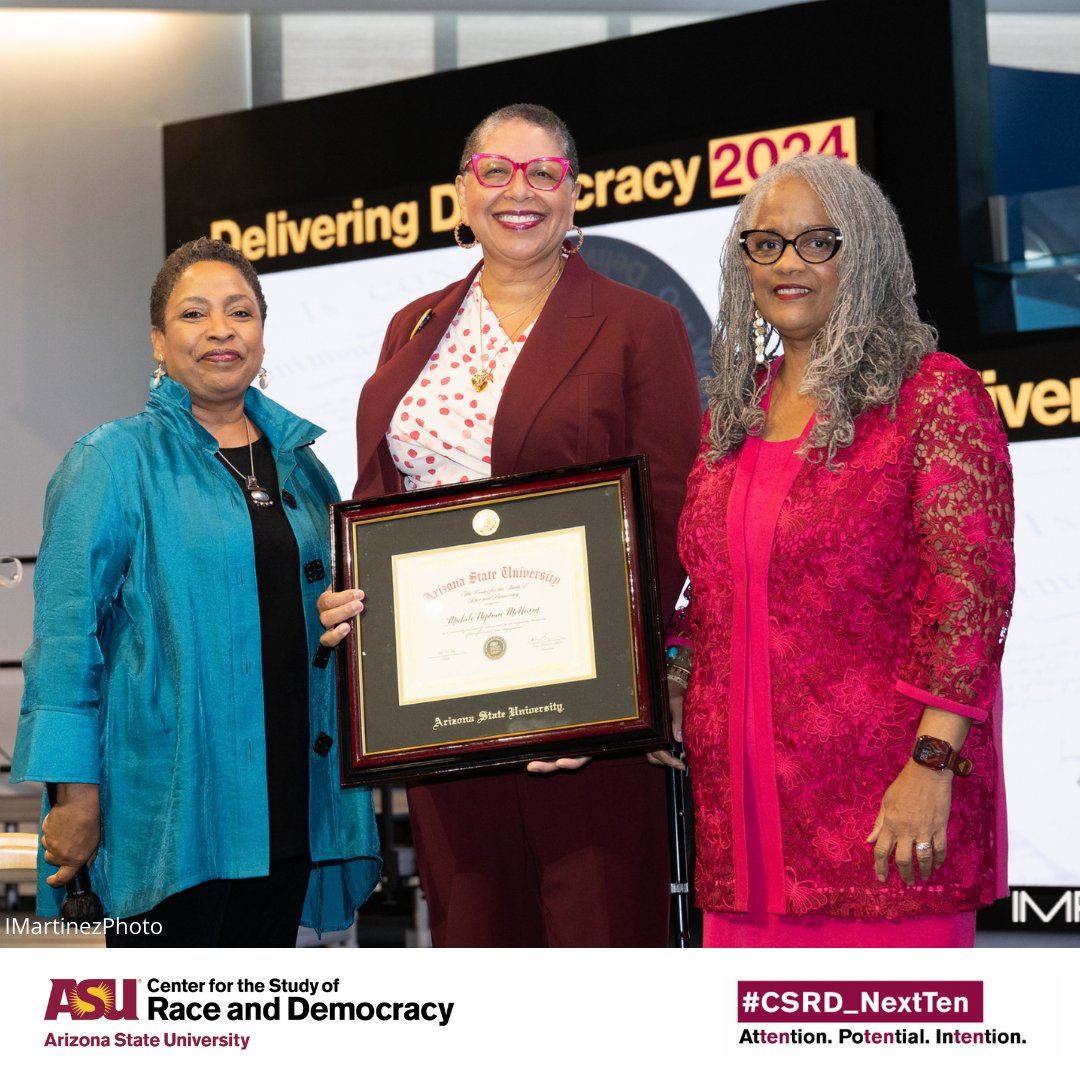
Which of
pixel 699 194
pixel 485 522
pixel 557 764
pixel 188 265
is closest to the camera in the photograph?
pixel 557 764

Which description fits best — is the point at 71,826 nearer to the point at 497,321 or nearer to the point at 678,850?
A: the point at 678,850

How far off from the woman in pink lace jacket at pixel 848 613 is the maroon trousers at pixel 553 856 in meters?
0.23

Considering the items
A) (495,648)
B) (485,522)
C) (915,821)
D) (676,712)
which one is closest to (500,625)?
(495,648)

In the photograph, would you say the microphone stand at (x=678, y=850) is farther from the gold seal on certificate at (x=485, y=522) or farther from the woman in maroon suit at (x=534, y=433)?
the gold seal on certificate at (x=485, y=522)

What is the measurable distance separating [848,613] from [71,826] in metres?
1.32

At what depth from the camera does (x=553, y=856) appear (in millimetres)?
2455

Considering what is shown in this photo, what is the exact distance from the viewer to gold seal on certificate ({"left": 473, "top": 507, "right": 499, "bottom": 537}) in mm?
2389

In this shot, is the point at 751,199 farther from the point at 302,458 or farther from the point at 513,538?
the point at 302,458

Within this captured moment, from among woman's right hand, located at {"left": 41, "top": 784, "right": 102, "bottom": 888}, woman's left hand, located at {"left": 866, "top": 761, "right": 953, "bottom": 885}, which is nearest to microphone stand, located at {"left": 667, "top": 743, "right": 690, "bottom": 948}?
woman's left hand, located at {"left": 866, "top": 761, "right": 953, "bottom": 885}

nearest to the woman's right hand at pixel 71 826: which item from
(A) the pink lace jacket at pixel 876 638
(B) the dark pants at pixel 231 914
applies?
(B) the dark pants at pixel 231 914

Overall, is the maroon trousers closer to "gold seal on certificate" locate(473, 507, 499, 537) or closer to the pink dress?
the pink dress

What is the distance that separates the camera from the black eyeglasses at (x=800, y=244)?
2.17 meters

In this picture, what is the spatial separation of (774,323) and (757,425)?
0.15 meters

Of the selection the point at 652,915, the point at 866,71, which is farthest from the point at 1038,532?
the point at 652,915
